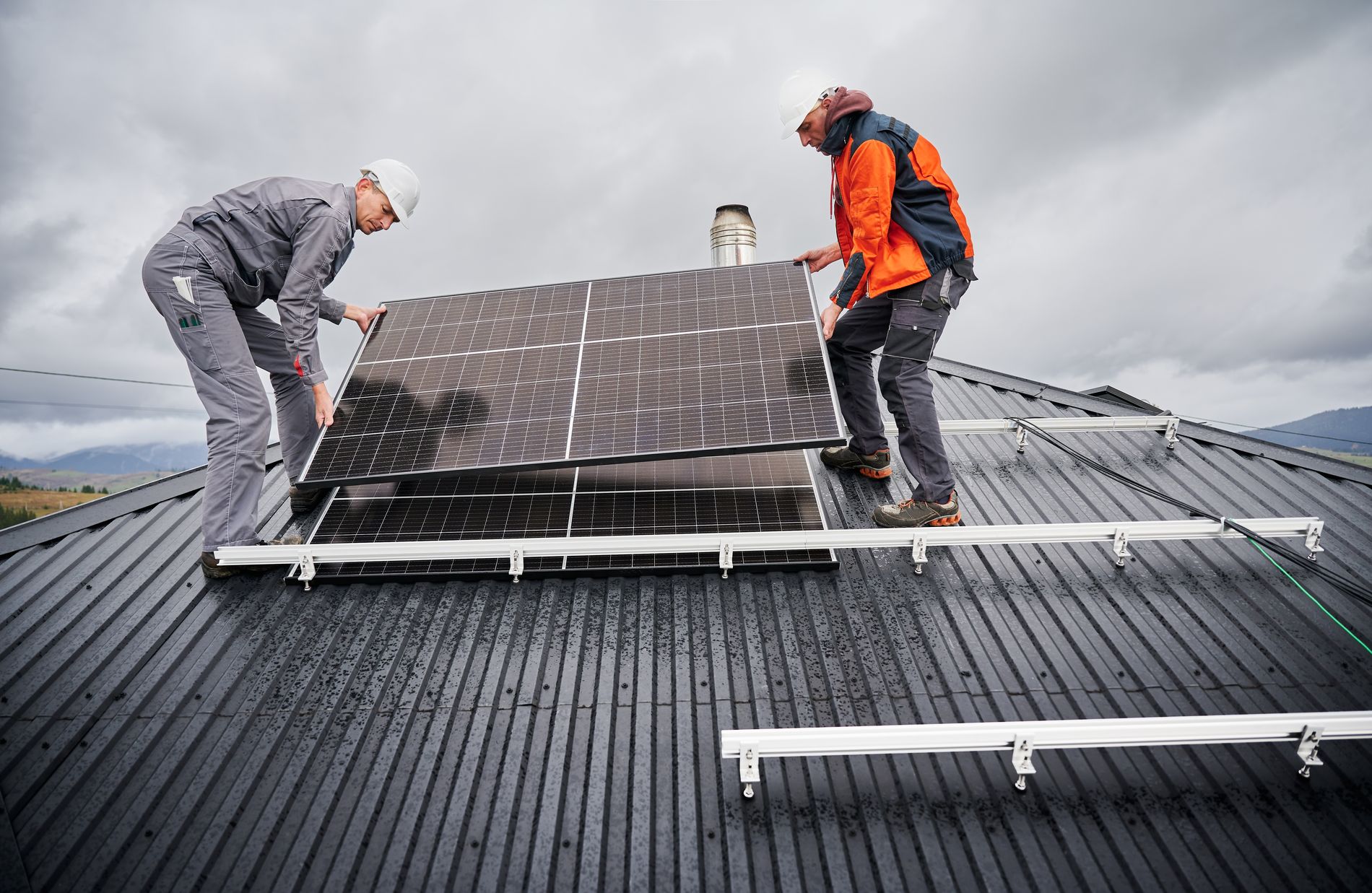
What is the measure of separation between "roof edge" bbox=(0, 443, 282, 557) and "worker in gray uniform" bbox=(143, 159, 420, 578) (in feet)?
5.69

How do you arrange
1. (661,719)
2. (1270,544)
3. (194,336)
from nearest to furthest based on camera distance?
(661,719)
(1270,544)
(194,336)

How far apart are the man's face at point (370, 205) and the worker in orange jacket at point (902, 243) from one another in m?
2.83

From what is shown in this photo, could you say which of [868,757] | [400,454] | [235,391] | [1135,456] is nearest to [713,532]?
[868,757]

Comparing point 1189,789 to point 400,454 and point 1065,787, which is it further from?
point 400,454

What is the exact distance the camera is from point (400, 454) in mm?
5113

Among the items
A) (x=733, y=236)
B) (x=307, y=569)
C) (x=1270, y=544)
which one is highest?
(x=733, y=236)

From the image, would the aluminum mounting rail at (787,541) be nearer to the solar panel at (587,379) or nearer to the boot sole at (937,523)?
the boot sole at (937,523)

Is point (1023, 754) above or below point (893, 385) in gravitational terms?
below

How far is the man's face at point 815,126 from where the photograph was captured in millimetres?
4852

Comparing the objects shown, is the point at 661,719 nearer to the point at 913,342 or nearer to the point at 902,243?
the point at 913,342

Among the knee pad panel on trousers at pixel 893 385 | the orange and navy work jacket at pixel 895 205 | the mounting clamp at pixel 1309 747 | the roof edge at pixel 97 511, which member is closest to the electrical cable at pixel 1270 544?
the mounting clamp at pixel 1309 747

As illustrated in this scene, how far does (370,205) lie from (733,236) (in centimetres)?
707

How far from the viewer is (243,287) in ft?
16.6

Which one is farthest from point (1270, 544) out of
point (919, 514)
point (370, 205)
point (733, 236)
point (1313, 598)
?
point (733, 236)
